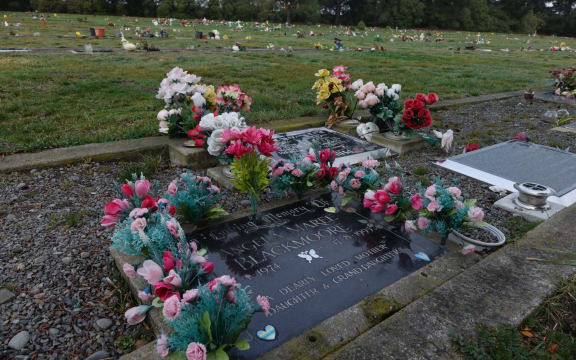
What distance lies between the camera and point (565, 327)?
1.91 meters

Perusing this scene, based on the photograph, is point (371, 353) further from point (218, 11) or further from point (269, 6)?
point (269, 6)

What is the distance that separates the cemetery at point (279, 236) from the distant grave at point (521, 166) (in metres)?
0.03

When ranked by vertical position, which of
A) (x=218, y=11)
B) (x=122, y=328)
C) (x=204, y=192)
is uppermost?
(x=218, y=11)

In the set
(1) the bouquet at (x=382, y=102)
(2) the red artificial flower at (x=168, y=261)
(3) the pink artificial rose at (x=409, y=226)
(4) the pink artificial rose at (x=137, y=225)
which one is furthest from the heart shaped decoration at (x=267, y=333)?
(1) the bouquet at (x=382, y=102)

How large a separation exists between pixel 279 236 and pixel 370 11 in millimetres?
54832

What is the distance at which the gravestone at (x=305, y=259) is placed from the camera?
193 centimetres

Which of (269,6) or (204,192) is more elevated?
(269,6)

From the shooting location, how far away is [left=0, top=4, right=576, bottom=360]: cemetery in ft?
5.67

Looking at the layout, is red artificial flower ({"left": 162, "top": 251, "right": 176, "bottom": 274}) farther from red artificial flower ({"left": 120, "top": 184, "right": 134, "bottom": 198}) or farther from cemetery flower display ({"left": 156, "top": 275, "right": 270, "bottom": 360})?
red artificial flower ({"left": 120, "top": 184, "right": 134, "bottom": 198})

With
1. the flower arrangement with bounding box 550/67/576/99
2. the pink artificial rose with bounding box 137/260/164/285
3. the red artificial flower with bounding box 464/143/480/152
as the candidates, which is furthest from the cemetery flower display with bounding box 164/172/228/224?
the flower arrangement with bounding box 550/67/576/99

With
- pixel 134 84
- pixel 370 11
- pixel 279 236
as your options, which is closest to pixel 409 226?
pixel 279 236

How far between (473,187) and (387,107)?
158 centimetres

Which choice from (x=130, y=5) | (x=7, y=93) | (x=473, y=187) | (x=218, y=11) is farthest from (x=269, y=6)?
(x=473, y=187)

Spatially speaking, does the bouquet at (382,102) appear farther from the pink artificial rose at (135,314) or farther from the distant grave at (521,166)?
the pink artificial rose at (135,314)
